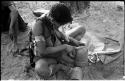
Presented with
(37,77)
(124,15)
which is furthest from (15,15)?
(124,15)

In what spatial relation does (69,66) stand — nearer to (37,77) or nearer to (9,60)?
(37,77)

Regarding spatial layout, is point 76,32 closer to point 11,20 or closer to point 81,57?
point 81,57

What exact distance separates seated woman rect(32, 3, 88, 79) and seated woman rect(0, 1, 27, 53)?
719 millimetres

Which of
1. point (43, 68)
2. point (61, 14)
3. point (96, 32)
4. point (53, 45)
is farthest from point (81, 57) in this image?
point (96, 32)

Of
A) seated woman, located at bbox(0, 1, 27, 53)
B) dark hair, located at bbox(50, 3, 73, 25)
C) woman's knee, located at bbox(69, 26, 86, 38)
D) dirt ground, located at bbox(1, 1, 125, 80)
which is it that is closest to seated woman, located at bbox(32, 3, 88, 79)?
dark hair, located at bbox(50, 3, 73, 25)

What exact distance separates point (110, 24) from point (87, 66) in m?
1.27

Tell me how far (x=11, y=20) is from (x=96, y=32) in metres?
1.41

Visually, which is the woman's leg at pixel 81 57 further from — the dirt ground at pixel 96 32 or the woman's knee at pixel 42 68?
the woman's knee at pixel 42 68

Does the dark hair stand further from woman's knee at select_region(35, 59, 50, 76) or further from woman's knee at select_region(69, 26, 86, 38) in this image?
woman's knee at select_region(69, 26, 86, 38)

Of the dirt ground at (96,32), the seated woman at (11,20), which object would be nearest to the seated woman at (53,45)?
the dirt ground at (96,32)

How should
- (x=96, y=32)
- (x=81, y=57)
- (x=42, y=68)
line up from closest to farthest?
(x=42, y=68) < (x=81, y=57) < (x=96, y=32)

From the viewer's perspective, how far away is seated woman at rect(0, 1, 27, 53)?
305 centimetres

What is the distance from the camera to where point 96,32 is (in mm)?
3672

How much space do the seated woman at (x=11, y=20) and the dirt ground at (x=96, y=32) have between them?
A: 127 millimetres
